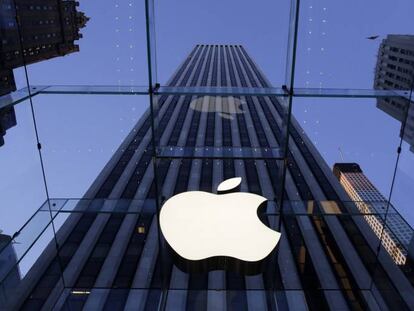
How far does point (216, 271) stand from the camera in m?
17.6

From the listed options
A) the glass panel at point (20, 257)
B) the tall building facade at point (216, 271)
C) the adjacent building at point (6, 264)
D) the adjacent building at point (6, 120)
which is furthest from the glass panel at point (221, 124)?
the adjacent building at point (6, 120)

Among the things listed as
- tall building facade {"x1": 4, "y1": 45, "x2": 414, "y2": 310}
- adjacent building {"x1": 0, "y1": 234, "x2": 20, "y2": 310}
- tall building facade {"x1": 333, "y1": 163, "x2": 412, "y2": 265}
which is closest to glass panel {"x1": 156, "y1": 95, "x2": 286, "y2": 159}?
tall building facade {"x1": 4, "y1": 45, "x2": 414, "y2": 310}

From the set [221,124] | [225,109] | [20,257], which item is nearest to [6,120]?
[20,257]

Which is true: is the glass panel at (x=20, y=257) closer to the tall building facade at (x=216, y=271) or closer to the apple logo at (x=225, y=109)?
the tall building facade at (x=216, y=271)

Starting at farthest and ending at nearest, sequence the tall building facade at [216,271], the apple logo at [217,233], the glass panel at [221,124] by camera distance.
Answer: the glass panel at [221,124], the tall building facade at [216,271], the apple logo at [217,233]

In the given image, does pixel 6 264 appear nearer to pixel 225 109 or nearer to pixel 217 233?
pixel 217 233

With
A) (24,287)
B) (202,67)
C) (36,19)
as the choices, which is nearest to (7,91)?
(24,287)

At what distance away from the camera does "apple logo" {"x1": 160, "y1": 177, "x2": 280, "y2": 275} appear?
19.9 ft

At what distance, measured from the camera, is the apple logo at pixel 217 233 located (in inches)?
239

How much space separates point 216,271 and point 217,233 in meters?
12.1

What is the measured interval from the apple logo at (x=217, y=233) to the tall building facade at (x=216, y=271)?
0.44 m

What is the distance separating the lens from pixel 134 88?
586 cm

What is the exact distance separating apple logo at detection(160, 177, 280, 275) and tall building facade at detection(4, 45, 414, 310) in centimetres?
44

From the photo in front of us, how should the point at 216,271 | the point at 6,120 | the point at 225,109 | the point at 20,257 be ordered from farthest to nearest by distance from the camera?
the point at 225,109 < the point at 216,271 < the point at 20,257 < the point at 6,120
